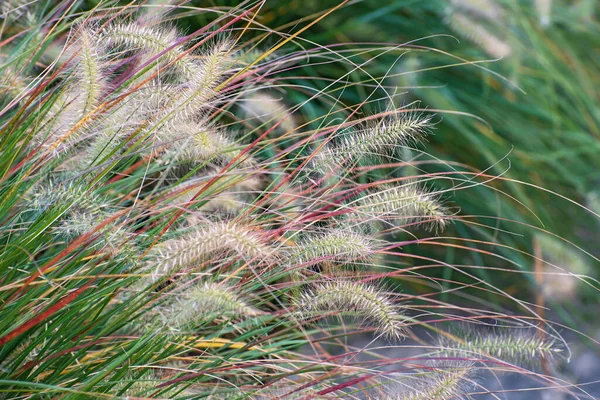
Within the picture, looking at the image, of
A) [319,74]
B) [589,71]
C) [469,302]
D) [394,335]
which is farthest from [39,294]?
[589,71]

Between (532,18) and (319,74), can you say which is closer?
(319,74)

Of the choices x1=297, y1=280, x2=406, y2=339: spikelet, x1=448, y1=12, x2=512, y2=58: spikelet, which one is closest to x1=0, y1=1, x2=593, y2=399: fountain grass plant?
x1=297, y1=280, x2=406, y2=339: spikelet

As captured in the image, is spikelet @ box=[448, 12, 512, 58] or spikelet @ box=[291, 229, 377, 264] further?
spikelet @ box=[448, 12, 512, 58]

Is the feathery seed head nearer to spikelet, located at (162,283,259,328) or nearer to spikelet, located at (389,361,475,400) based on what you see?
spikelet, located at (162,283,259,328)

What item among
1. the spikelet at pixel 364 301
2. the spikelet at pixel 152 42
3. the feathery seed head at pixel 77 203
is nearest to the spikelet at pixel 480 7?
the spikelet at pixel 152 42

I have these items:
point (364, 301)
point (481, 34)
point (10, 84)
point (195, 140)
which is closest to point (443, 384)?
point (364, 301)

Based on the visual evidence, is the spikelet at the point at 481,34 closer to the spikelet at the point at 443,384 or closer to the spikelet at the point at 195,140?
the spikelet at the point at 195,140

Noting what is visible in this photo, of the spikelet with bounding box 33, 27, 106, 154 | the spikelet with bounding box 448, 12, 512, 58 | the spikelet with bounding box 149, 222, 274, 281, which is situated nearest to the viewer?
the spikelet with bounding box 149, 222, 274, 281

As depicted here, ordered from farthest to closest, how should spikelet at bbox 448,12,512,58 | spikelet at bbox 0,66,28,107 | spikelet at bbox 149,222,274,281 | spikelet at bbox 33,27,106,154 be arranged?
spikelet at bbox 448,12,512,58
spikelet at bbox 0,66,28,107
spikelet at bbox 33,27,106,154
spikelet at bbox 149,222,274,281

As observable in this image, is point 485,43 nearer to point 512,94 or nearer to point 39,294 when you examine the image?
point 512,94
